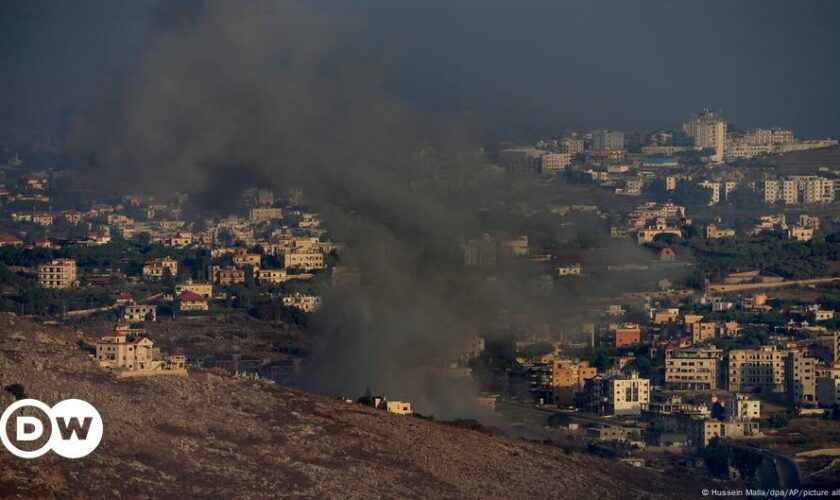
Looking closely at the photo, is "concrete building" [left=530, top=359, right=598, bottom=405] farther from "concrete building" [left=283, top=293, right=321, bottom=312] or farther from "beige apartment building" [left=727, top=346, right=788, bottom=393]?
"concrete building" [left=283, top=293, right=321, bottom=312]

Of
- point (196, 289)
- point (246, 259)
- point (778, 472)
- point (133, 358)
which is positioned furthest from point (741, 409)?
point (246, 259)

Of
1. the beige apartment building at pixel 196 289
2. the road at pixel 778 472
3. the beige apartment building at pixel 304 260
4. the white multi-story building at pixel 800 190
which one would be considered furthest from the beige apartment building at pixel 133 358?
the white multi-story building at pixel 800 190

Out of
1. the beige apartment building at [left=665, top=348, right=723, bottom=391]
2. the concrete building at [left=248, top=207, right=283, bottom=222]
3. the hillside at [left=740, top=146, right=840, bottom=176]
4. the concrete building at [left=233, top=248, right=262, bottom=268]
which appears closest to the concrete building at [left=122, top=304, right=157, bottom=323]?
the concrete building at [left=233, top=248, right=262, bottom=268]

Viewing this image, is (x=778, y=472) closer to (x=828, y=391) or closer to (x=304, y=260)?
(x=828, y=391)

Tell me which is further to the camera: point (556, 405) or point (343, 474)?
point (556, 405)

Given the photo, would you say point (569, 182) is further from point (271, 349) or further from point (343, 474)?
point (343, 474)

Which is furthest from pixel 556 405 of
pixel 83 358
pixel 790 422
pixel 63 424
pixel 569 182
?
pixel 569 182
